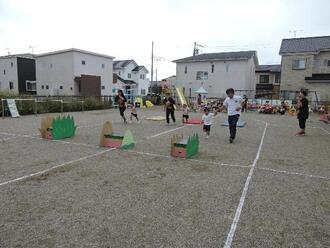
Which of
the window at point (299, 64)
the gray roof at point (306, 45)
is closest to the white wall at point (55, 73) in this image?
the gray roof at point (306, 45)

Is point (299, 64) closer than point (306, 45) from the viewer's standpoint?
Yes

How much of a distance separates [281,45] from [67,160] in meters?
31.1

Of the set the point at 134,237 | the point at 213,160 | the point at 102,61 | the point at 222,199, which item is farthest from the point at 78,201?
the point at 102,61

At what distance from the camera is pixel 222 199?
12.9ft

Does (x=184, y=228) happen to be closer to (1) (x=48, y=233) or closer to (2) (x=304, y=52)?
(1) (x=48, y=233)

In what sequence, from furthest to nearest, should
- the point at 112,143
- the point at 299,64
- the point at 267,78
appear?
the point at 267,78, the point at 299,64, the point at 112,143

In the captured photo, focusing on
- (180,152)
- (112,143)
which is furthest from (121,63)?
(180,152)

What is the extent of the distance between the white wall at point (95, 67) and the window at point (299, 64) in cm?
2104

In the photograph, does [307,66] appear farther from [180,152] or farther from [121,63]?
[121,63]

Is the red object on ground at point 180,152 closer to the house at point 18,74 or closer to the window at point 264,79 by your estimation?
the house at point 18,74

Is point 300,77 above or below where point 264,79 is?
below

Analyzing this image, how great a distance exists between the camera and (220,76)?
33.4 meters

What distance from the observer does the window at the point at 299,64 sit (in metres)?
29.3

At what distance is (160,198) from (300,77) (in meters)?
29.9
